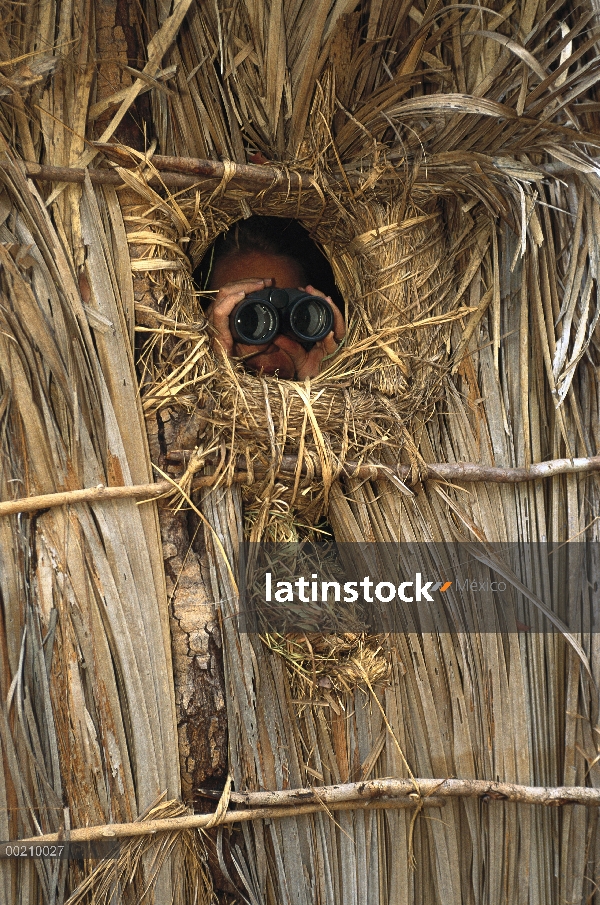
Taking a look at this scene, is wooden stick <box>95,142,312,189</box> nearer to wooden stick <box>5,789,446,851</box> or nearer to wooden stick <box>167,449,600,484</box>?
wooden stick <box>167,449,600,484</box>

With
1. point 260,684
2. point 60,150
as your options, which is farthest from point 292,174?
point 260,684

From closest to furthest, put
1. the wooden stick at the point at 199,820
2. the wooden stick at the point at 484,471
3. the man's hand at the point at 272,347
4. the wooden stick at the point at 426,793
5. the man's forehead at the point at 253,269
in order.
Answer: the wooden stick at the point at 199,820
the wooden stick at the point at 426,793
the wooden stick at the point at 484,471
the man's hand at the point at 272,347
the man's forehead at the point at 253,269

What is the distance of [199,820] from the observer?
4.92ft

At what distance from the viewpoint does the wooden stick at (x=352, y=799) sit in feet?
4.80

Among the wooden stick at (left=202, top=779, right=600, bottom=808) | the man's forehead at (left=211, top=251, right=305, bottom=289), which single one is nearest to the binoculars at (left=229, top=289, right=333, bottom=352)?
the man's forehead at (left=211, top=251, right=305, bottom=289)

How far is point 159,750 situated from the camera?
59.6 inches

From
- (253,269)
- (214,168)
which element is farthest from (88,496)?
(253,269)

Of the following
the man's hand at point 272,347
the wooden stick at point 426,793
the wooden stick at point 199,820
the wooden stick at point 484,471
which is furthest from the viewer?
the man's hand at point 272,347

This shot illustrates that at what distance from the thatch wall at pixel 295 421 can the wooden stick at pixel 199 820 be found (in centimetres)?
2

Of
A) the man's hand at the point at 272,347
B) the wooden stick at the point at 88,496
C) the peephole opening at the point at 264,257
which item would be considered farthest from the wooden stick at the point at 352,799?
the peephole opening at the point at 264,257

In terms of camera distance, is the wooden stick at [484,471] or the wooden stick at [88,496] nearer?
the wooden stick at [88,496]

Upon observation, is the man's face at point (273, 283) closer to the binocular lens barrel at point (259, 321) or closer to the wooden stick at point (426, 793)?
the binocular lens barrel at point (259, 321)

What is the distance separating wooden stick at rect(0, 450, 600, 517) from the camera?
1.47 metres

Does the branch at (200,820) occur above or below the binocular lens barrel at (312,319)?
below
